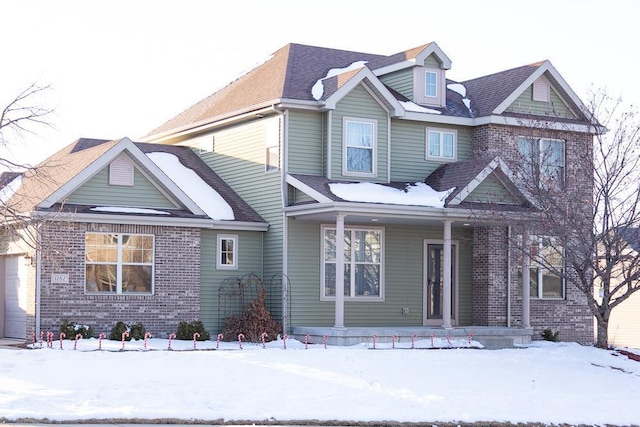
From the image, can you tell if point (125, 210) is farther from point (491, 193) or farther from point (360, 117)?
point (491, 193)

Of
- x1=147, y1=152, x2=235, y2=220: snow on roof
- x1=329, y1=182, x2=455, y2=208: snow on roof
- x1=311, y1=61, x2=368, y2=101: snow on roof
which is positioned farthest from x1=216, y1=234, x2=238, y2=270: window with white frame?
x1=311, y1=61, x2=368, y2=101: snow on roof

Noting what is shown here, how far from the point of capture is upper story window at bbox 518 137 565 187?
1024 inches

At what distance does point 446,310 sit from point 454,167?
14.5 feet

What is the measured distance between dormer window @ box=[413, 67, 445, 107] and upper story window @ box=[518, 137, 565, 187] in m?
2.54

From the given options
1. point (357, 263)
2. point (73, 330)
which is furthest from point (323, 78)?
point (73, 330)

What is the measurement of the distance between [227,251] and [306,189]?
305cm

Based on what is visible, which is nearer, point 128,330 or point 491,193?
point 128,330

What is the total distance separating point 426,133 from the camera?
2967 cm

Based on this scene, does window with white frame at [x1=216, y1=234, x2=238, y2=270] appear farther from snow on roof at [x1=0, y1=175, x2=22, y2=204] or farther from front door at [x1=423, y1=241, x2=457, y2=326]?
snow on roof at [x1=0, y1=175, x2=22, y2=204]

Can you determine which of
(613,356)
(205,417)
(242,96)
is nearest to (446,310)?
(613,356)

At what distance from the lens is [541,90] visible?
30.8 m

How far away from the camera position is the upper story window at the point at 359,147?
91.7ft

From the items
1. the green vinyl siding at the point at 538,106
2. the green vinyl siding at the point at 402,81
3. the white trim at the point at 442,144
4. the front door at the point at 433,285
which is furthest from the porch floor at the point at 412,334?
the green vinyl siding at the point at 402,81

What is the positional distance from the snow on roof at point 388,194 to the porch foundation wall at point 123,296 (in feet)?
12.7
